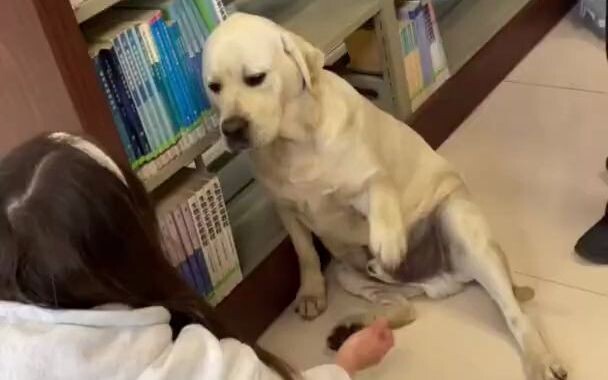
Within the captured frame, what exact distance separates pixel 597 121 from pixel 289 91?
0.90 meters

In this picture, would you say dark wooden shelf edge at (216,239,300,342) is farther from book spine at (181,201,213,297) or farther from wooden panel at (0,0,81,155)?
wooden panel at (0,0,81,155)

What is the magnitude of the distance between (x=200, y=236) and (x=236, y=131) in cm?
24

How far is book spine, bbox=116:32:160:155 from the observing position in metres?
1.58

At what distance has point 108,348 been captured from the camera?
3.37ft

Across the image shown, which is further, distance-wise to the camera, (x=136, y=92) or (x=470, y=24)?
(x=470, y=24)

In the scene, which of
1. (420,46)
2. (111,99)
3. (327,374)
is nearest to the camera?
(327,374)

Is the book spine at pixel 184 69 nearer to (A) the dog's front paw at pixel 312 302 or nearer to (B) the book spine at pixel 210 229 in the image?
(B) the book spine at pixel 210 229

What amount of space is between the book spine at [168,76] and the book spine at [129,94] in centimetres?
7

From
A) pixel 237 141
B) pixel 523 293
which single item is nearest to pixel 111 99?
pixel 237 141

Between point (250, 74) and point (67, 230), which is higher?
point (67, 230)

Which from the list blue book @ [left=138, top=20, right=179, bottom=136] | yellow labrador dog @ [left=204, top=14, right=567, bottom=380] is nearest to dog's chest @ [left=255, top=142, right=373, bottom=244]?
yellow labrador dog @ [left=204, top=14, right=567, bottom=380]

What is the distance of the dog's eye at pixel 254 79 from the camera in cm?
163

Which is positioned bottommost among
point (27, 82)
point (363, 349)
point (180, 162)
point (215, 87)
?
point (363, 349)

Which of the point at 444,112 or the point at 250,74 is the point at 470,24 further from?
the point at 250,74
